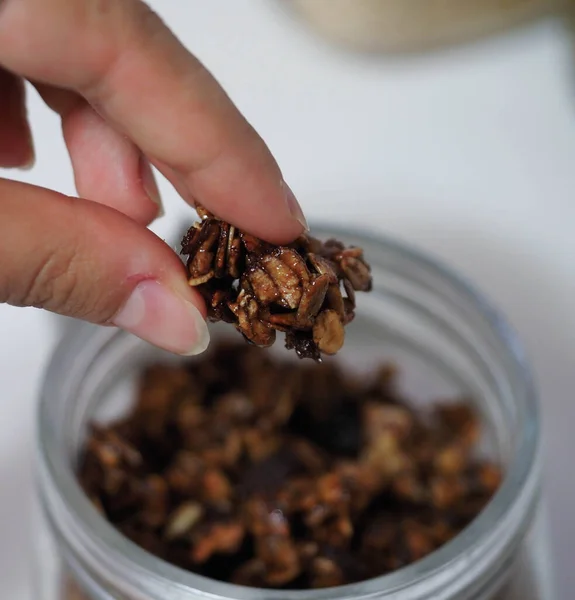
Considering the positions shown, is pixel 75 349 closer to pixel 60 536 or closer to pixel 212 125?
pixel 60 536

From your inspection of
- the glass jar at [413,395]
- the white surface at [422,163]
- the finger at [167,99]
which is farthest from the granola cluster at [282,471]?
the finger at [167,99]

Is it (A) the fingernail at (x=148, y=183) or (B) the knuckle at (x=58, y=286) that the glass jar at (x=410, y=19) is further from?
(B) the knuckle at (x=58, y=286)

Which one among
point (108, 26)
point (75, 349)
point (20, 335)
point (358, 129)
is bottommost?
point (20, 335)

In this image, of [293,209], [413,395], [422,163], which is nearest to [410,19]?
[422,163]

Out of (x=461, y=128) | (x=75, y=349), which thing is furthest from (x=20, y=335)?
(x=461, y=128)

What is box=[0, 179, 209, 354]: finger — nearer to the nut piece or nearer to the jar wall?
the nut piece

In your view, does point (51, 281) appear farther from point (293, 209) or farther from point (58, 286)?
point (293, 209)

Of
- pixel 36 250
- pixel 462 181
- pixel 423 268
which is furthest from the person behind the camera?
pixel 462 181

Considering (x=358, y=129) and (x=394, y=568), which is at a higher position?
(x=358, y=129)
